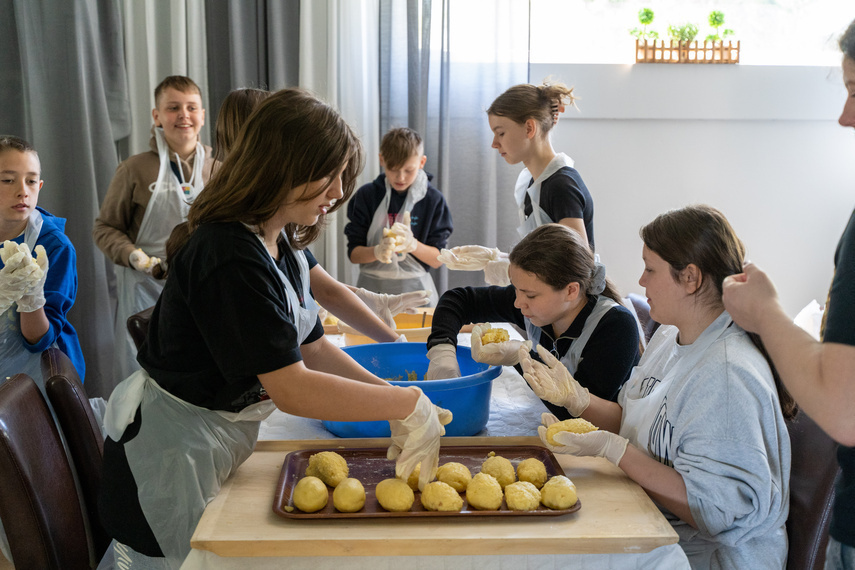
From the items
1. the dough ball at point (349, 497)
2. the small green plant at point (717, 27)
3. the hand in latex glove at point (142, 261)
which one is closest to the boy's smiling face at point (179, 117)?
the hand in latex glove at point (142, 261)

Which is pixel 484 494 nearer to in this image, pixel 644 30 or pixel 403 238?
pixel 403 238

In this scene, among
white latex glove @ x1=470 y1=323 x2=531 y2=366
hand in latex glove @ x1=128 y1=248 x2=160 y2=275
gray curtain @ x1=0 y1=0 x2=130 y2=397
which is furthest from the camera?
gray curtain @ x1=0 y1=0 x2=130 y2=397

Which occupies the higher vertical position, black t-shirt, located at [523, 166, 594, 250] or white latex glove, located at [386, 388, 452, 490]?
black t-shirt, located at [523, 166, 594, 250]

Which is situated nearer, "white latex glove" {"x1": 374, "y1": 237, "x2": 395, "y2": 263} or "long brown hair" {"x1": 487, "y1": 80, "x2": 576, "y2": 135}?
"long brown hair" {"x1": 487, "y1": 80, "x2": 576, "y2": 135}

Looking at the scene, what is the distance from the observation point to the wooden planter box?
372cm

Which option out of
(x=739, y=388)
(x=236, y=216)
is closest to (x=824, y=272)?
(x=739, y=388)

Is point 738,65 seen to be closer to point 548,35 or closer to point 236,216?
→ point 548,35

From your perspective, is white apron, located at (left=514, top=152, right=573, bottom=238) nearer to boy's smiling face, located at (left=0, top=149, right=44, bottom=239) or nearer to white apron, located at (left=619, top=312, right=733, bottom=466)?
white apron, located at (left=619, top=312, right=733, bottom=466)

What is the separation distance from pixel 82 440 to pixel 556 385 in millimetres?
1117

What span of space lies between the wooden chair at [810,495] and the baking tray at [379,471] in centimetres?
47

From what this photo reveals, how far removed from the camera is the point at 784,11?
3938mm

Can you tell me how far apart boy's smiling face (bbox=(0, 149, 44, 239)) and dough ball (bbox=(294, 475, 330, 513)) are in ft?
5.56

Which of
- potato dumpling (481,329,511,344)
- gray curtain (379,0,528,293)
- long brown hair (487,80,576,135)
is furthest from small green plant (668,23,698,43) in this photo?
potato dumpling (481,329,511,344)

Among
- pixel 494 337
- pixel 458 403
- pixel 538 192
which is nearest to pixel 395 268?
pixel 538 192
